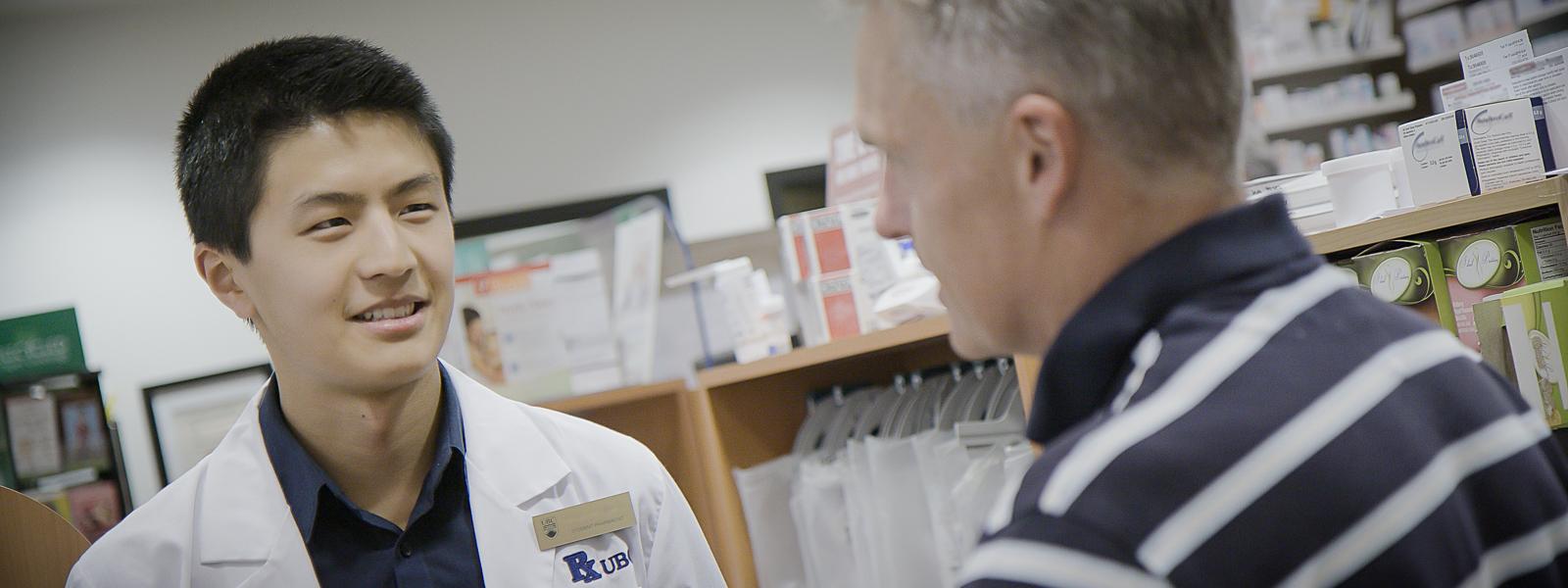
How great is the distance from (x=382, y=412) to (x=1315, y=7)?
5970mm

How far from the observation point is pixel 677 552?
169 centimetres

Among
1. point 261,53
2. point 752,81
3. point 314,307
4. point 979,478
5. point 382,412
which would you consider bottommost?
point 979,478

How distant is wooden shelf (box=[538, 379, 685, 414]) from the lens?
3.04 metres

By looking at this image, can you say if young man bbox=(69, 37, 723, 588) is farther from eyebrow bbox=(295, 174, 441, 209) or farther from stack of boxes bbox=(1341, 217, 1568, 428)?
stack of boxes bbox=(1341, 217, 1568, 428)

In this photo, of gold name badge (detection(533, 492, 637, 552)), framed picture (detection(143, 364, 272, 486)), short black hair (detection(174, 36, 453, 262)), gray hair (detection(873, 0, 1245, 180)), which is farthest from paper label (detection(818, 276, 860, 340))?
framed picture (detection(143, 364, 272, 486))

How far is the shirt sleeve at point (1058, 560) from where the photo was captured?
0.62 m

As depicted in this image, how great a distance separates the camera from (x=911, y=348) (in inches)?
123

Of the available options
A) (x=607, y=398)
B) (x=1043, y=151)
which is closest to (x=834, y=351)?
(x=607, y=398)

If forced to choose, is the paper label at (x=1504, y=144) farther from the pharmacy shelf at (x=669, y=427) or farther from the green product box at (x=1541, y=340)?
the pharmacy shelf at (x=669, y=427)

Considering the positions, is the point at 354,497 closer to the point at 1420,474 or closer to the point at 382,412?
the point at 382,412

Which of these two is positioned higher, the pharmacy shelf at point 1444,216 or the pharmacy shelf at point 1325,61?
the pharmacy shelf at point 1325,61

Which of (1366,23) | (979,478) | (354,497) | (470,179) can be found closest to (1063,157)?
(354,497)

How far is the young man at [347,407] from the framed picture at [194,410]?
4.06 meters

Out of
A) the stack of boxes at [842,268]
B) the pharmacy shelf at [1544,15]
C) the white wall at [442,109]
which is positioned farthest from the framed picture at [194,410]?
the pharmacy shelf at [1544,15]
